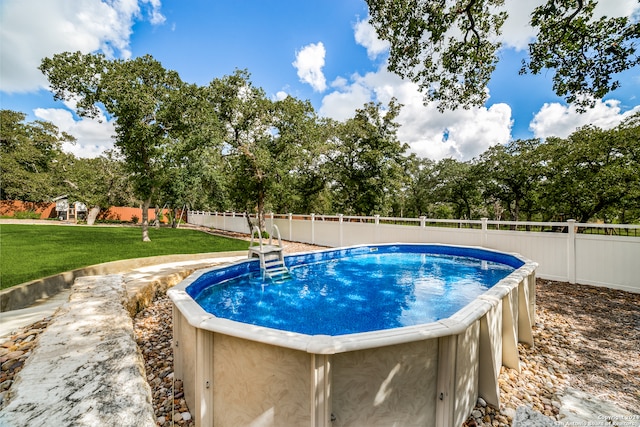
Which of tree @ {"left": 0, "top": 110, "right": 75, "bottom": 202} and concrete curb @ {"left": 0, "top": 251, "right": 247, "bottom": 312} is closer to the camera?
concrete curb @ {"left": 0, "top": 251, "right": 247, "bottom": 312}

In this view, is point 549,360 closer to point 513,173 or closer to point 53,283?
point 53,283

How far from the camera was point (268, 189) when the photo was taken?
12.7 metres

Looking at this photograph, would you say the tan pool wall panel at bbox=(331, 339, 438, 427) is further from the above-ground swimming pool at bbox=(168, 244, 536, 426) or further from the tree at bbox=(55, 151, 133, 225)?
the tree at bbox=(55, 151, 133, 225)

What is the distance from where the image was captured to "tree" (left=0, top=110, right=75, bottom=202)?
2397 cm

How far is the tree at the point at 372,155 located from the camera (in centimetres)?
1479

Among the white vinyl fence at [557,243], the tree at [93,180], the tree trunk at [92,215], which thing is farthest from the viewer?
the tree at [93,180]

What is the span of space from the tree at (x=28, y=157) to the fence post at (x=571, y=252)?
36.5 meters

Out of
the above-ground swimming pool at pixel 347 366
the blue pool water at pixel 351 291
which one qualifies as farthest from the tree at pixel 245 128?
the above-ground swimming pool at pixel 347 366

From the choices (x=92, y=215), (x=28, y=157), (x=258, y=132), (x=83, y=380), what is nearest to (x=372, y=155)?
(x=258, y=132)

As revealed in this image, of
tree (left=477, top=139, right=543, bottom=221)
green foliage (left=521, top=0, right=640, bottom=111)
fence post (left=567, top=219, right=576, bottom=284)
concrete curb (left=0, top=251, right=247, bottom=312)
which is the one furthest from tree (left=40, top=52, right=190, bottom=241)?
tree (left=477, top=139, right=543, bottom=221)

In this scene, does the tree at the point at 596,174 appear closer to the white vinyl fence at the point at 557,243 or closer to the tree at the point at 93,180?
the white vinyl fence at the point at 557,243

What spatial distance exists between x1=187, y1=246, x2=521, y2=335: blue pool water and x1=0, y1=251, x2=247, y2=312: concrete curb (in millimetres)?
2757

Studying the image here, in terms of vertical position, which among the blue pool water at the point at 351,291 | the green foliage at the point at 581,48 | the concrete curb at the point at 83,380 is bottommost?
the blue pool water at the point at 351,291

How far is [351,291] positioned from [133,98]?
33.5 ft
